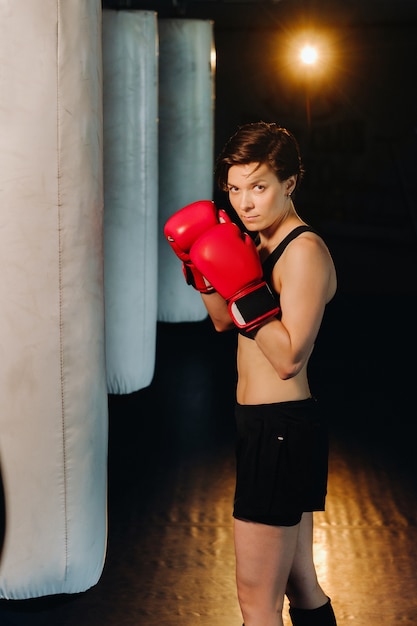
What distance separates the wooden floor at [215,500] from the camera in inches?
81.0

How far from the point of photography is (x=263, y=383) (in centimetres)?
159

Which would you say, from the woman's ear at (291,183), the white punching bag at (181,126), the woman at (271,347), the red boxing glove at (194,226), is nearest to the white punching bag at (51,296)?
the red boxing glove at (194,226)

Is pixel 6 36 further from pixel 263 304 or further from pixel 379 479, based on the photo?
pixel 379 479

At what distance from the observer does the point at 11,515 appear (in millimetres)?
1938

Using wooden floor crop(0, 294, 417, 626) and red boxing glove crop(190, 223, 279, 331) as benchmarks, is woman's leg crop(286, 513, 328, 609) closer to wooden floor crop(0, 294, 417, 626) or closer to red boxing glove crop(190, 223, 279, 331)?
wooden floor crop(0, 294, 417, 626)

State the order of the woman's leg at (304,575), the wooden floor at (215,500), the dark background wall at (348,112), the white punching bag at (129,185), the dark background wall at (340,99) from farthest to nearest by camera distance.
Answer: the dark background wall at (340,99) < the dark background wall at (348,112) < the white punching bag at (129,185) < the wooden floor at (215,500) < the woman's leg at (304,575)

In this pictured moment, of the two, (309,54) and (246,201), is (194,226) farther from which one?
(309,54)

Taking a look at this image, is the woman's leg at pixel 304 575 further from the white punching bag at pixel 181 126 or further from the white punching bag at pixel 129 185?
the white punching bag at pixel 181 126

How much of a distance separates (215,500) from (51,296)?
120 centimetres

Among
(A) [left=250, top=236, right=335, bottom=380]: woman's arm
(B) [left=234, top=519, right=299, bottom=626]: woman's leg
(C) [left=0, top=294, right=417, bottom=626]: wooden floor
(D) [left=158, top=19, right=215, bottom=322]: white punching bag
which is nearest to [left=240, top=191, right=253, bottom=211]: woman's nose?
(A) [left=250, top=236, right=335, bottom=380]: woman's arm

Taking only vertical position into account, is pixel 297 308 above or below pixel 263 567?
above

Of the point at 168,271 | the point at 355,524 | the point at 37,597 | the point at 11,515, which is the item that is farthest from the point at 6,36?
the point at 168,271

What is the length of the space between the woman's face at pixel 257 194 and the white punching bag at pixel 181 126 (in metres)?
3.72

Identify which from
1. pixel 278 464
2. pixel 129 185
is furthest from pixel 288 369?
pixel 129 185
